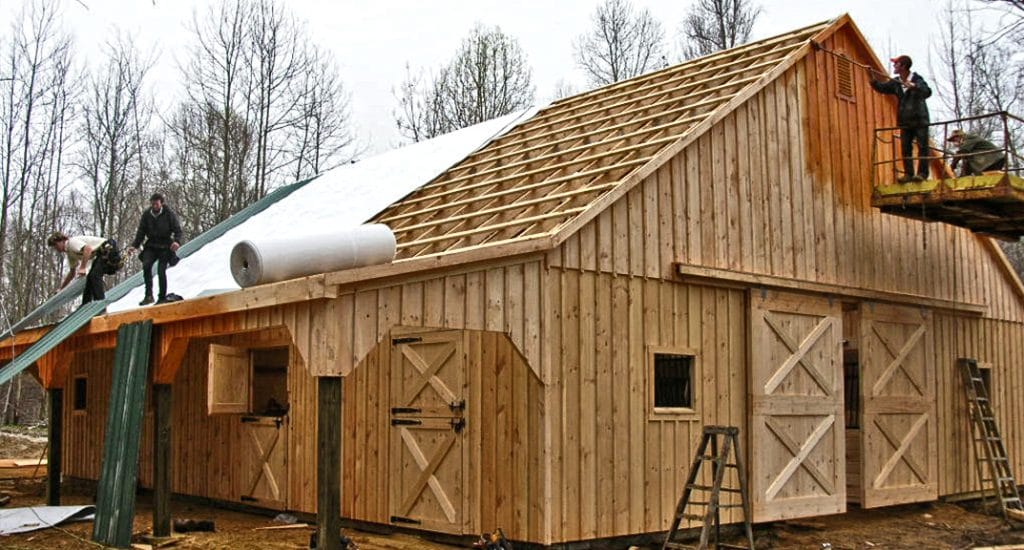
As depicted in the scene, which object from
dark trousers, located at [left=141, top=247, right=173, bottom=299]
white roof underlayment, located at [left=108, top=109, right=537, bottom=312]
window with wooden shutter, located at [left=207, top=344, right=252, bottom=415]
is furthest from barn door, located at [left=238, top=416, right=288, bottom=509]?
dark trousers, located at [left=141, top=247, right=173, bottom=299]

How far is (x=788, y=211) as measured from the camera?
1245 centimetres

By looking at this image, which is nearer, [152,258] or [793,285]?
[793,285]

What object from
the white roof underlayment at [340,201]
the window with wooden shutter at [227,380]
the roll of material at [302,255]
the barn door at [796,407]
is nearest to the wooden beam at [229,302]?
the roll of material at [302,255]

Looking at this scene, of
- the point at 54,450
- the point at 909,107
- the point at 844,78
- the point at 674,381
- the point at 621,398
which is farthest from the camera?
the point at 54,450

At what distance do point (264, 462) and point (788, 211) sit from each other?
7.13 m

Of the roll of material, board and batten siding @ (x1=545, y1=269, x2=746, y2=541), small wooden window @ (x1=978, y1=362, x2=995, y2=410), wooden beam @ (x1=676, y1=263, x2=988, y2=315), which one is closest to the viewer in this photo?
the roll of material

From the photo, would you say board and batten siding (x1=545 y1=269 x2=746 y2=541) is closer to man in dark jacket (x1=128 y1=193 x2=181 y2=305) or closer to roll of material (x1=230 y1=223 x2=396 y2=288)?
roll of material (x1=230 y1=223 x2=396 y2=288)

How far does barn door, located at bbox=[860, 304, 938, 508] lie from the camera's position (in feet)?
43.2

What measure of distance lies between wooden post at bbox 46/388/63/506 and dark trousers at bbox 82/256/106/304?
1.79m

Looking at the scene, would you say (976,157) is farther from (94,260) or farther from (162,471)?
(94,260)

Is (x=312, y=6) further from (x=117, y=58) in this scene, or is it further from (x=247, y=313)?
(x=247, y=313)

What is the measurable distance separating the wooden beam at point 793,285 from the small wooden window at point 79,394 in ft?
37.7

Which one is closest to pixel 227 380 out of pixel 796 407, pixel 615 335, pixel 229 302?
pixel 229 302

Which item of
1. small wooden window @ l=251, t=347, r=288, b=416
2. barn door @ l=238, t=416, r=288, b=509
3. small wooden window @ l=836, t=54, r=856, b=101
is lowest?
barn door @ l=238, t=416, r=288, b=509
